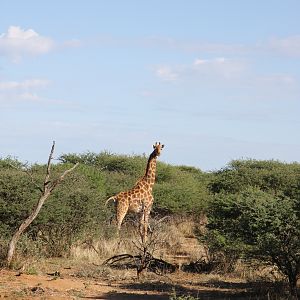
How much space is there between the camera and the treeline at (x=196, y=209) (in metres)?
12.6

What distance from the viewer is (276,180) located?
2628 centimetres

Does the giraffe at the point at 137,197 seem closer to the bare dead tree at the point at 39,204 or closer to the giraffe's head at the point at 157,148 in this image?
the giraffe's head at the point at 157,148

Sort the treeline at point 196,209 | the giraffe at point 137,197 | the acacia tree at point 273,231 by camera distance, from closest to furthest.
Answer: the acacia tree at point 273,231 → the treeline at point 196,209 → the giraffe at point 137,197

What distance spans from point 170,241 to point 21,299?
9295mm

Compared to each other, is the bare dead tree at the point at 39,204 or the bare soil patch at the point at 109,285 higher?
the bare dead tree at the point at 39,204

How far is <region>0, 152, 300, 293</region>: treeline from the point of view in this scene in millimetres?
12555

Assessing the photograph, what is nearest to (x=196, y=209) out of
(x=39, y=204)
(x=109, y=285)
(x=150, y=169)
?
(x=150, y=169)

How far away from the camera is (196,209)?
27125 mm

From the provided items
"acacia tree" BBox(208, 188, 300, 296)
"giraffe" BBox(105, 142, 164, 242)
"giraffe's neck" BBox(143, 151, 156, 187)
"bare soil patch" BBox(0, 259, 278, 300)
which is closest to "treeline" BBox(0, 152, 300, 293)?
"acacia tree" BBox(208, 188, 300, 296)

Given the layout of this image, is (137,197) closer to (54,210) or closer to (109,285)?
(54,210)

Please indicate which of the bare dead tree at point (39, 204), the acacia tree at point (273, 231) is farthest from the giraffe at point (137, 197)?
the acacia tree at point (273, 231)

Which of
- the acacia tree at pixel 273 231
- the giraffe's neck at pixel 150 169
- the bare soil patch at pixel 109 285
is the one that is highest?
the giraffe's neck at pixel 150 169

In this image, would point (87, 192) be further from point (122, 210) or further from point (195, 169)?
point (195, 169)

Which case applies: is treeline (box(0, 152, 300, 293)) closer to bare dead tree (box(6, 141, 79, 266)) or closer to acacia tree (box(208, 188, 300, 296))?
acacia tree (box(208, 188, 300, 296))
